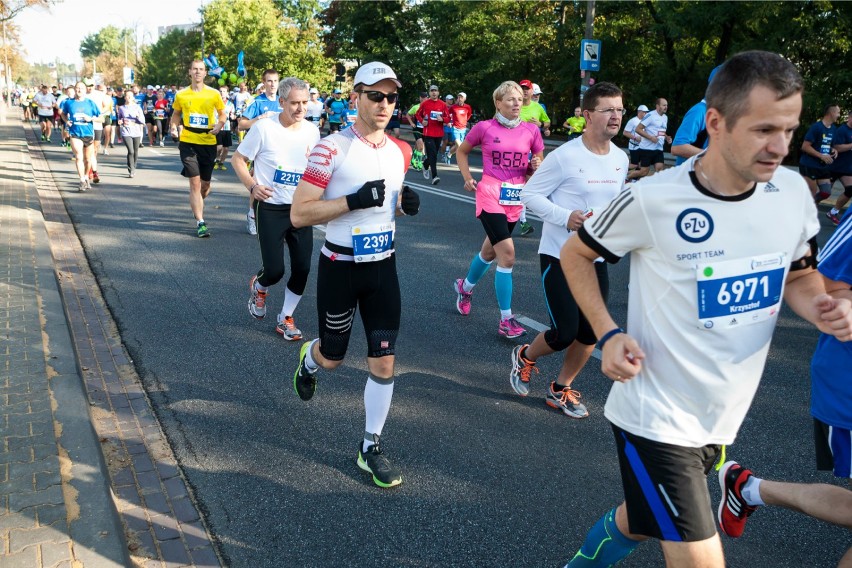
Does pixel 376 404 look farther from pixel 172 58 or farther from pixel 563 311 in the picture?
pixel 172 58

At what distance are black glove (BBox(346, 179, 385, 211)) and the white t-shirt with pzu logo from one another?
5.03ft

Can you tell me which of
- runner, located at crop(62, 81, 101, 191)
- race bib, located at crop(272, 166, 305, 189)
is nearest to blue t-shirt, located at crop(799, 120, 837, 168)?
race bib, located at crop(272, 166, 305, 189)

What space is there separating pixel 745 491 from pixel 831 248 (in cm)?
106

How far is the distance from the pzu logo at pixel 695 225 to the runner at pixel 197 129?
8.85m

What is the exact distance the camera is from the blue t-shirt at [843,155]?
1298 cm

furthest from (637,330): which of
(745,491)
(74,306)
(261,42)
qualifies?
(261,42)

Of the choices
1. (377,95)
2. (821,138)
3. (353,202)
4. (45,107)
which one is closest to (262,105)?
(377,95)

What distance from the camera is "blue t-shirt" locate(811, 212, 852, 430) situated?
254 centimetres

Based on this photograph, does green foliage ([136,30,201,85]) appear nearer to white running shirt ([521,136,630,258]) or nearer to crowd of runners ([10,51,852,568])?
white running shirt ([521,136,630,258])

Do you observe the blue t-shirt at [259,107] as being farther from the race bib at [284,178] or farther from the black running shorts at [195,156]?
the race bib at [284,178]

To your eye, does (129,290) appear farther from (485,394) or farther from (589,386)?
(589,386)

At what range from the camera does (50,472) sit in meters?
3.61

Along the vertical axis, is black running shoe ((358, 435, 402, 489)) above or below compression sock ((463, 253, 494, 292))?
below

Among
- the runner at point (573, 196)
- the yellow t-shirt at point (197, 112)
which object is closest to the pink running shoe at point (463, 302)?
the runner at point (573, 196)
